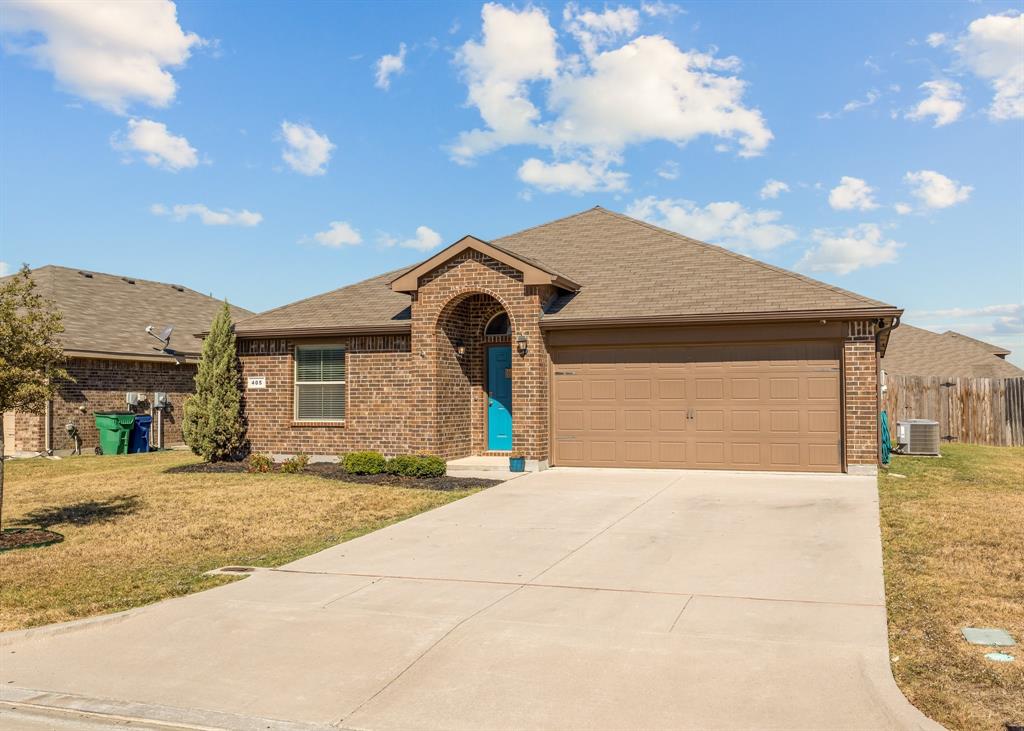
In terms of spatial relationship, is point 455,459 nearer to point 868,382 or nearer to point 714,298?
point 714,298

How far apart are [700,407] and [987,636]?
9.32m

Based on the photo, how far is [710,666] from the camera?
5.37 m

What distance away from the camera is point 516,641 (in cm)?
595

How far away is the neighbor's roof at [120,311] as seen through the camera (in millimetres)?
22547

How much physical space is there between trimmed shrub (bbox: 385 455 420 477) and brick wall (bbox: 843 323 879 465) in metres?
7.75

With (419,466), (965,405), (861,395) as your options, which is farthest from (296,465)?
(965,405)

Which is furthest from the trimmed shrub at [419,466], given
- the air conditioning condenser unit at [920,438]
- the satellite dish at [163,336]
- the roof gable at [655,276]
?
the air conditioning condenser unit at [920,438]

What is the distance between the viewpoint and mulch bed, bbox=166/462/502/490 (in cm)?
1406

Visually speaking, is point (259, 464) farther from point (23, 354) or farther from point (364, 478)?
point (23, 354)

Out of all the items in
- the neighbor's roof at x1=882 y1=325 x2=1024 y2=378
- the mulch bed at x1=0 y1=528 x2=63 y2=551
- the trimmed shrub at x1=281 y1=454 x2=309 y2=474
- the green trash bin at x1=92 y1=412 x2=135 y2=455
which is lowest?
the mulch bed at x1=0 y1=528 x2=63 y2=551

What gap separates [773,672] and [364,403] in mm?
13295

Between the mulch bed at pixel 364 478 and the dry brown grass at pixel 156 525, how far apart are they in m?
0.42

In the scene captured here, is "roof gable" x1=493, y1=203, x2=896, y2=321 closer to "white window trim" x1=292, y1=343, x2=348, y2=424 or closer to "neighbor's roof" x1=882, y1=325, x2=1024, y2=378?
"white window trim" x1=292, y1=343, x2=348, y2=424

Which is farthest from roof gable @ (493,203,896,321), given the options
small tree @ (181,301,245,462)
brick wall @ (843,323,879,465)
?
small tree @ (181,301,245,462)
